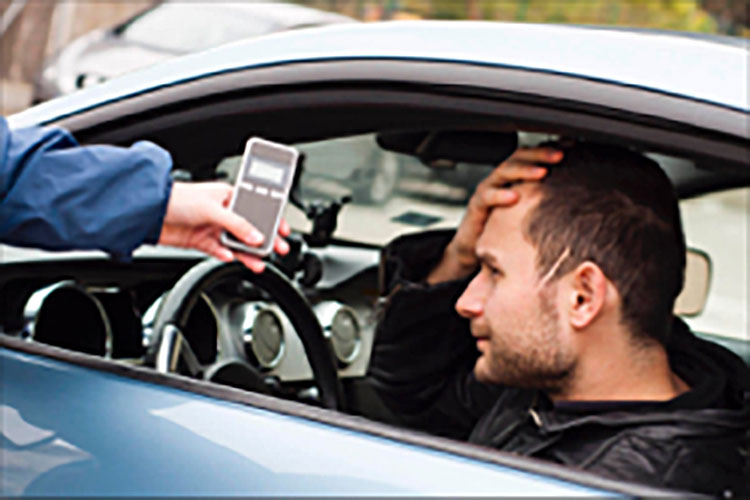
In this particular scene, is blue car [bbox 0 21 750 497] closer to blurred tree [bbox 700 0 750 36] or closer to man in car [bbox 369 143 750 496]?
man in car [bbox 369 143 750 496]

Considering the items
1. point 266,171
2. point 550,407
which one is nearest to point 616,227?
point 550,407

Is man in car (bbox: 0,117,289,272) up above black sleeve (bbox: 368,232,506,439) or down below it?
above

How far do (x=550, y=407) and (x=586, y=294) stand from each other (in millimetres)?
234

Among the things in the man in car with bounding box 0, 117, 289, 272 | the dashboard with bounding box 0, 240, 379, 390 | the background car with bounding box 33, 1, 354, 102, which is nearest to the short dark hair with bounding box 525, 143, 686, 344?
the man in car with bounding box 0, 117, 289, 272

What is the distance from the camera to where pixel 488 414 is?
78.0 inches

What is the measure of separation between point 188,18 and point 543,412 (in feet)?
26.2

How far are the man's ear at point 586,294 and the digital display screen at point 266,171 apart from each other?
55cm

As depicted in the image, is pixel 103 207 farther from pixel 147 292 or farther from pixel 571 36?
pixel 147 292

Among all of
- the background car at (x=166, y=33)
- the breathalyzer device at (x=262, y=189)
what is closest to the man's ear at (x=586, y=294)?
the breathalyzer device at (x=262, y=189)

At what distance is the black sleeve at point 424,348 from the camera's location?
2258mm

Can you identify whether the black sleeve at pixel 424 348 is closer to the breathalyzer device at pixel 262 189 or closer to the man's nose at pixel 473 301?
the man's nose at pixel 473 301

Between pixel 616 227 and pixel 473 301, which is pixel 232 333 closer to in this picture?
pixel 473 301

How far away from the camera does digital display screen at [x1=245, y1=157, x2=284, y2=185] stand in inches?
57.3

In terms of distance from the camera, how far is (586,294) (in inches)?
65.1
